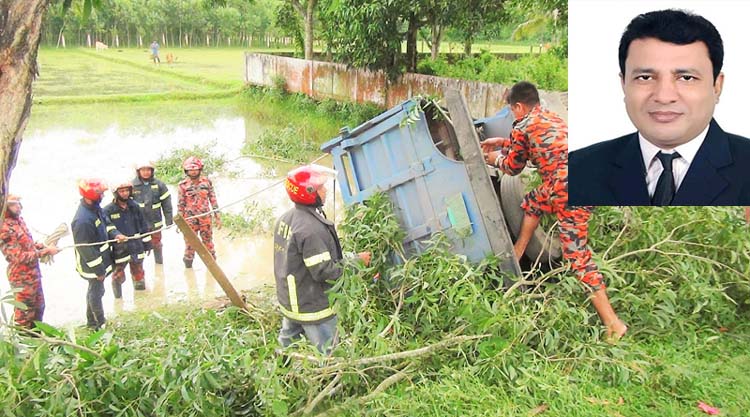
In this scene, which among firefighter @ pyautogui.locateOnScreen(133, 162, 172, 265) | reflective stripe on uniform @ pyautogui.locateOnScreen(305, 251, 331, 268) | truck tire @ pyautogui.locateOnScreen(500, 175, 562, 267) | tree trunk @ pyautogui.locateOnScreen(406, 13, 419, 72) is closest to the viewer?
reflective stripe on uniform @ pyautogui.locateOnScreen(305, 251, 331, 268)

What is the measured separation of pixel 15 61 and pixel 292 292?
2.06m

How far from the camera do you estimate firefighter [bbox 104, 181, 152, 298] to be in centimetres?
607

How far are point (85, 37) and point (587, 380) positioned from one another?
1590 cm

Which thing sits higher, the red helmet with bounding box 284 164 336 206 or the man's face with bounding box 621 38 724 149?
the man's face with bounding box 621 38 724 149

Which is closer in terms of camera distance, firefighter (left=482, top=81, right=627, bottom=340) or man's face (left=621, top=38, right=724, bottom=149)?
man's face (left=621, top=38, right=724, bottom=149)

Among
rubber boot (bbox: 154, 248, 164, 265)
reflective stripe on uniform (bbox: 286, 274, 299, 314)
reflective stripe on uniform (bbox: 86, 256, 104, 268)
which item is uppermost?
reflective stripe on uniform (bbox: 286, 274, 299, 314)

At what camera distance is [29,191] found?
980 cm

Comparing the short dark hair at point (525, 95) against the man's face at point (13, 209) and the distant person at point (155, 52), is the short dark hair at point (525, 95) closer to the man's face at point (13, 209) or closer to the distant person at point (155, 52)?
the man's face at point (13, 209)

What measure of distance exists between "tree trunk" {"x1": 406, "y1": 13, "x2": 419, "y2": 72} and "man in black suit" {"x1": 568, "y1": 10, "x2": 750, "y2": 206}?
8.88m

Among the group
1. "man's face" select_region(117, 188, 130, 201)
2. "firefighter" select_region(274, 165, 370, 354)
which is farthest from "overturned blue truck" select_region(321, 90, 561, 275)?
"man's face" select_region(117, 188, 130, 201)

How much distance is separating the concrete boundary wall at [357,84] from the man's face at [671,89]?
5547 mm

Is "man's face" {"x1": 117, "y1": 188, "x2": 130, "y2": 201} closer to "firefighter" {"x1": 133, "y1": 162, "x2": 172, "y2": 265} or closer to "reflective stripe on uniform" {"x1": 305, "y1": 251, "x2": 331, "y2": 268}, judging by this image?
"firefighter" {"x1": 133, "y1": 162, "x2": 172, "y2": 265}

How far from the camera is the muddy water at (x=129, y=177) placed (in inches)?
252

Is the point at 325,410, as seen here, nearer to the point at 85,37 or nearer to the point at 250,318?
the point at 250,318
